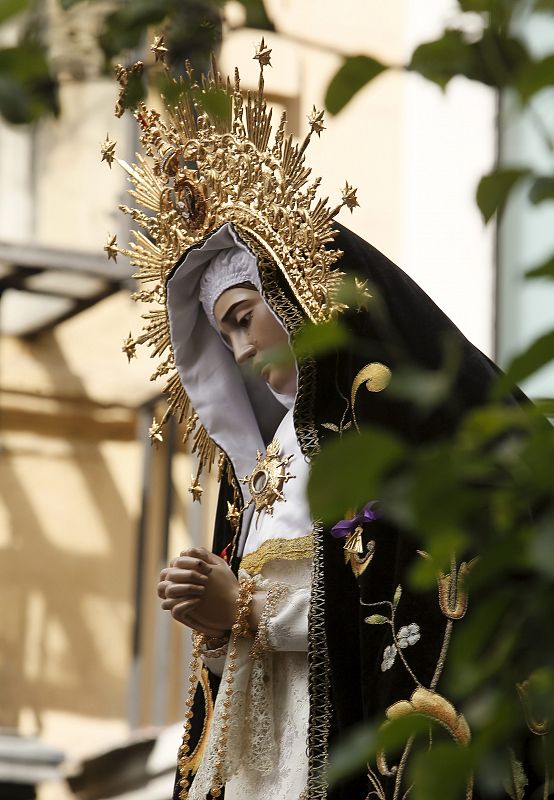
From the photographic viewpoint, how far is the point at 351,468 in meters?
1.20

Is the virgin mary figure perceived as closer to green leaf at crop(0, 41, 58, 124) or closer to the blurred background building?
Result: green leaf at crop(0, 41, 58, 124)

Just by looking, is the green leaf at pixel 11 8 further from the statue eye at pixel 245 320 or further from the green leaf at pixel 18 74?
the statue eye at pixel 245 320

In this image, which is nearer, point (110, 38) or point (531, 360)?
point (531, 360)

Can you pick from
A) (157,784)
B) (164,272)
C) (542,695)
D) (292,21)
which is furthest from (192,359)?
(292,21)

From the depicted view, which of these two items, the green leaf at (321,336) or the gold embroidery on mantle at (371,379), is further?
the gold embroidery on mantle at (371,379)

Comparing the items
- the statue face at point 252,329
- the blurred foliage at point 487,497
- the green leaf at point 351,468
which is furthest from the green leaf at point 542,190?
the statue face at point 252,329

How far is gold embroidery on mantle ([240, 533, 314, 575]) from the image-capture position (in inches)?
119

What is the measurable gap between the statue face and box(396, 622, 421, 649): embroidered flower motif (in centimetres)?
55

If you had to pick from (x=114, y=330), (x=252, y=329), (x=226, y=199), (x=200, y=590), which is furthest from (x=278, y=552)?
(x=114, y=330)

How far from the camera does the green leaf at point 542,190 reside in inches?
51.0

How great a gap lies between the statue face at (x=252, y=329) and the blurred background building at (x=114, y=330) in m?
3.40

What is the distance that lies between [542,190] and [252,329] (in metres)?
1.93

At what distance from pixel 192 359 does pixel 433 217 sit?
11.9 ft

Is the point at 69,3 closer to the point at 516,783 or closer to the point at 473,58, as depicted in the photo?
the point at 473,58
